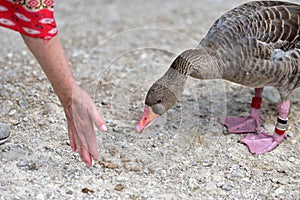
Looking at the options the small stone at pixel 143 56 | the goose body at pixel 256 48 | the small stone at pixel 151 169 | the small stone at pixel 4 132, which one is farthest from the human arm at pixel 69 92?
the small stone at pixel 143 56

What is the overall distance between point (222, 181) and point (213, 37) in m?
1.12

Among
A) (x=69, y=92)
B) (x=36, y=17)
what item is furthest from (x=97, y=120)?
(x=36, y=17)

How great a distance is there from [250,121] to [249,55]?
77 centimetres

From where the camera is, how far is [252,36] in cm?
367

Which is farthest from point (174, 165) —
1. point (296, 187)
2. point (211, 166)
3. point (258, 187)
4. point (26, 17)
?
point (26, 17)

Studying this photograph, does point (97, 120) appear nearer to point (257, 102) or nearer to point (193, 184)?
point (193, 184)

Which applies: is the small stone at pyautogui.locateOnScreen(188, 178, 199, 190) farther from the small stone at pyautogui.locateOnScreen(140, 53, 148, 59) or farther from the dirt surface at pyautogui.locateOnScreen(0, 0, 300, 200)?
the small stone at pyautogui.locateOnScreen(140, 53, 148, 59)

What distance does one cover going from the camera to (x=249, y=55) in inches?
143

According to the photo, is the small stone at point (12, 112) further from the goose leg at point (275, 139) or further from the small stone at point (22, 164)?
the goose leg at point (275, 139)

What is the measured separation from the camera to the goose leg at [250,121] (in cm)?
411

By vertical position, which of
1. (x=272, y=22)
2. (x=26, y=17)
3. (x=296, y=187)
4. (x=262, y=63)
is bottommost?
(x=296, y=187)

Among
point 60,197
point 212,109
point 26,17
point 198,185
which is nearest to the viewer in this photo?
point 26,17

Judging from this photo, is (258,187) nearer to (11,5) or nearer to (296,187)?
(296,187)

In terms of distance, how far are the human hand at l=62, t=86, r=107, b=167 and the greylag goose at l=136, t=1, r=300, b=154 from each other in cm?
69
